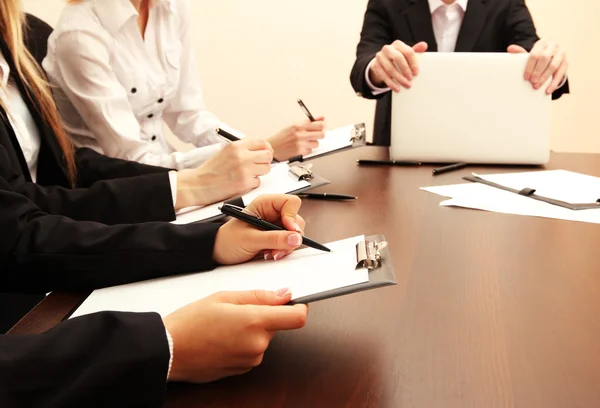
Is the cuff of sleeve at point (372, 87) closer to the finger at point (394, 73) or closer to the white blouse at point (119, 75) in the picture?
the finger at point (394, 73)

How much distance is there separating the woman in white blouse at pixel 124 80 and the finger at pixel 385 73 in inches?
7.1

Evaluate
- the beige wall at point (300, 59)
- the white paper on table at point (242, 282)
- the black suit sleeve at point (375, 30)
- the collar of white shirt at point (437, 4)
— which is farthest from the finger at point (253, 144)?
the beige wall at point (300, 59)

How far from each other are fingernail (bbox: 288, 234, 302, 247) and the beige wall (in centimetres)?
239

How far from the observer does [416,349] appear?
1.90ft

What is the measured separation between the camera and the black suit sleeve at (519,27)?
180 centimetres

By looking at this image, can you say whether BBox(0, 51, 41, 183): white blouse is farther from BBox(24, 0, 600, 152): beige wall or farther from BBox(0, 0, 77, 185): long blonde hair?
BBox(24, 0, 600, 152): beige wall

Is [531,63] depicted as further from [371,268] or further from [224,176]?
[371,268]

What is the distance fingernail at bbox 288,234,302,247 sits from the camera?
710 millimetres

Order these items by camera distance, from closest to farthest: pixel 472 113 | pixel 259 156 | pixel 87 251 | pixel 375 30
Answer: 1. pixel 87 251
2. pixel 259 156
3. pixel 472 113
4. pixel 375 30

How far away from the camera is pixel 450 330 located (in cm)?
61

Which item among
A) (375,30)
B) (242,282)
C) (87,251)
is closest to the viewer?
(242,282)

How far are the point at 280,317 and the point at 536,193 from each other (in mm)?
742

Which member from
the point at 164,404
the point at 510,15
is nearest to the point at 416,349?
the point at 164,404

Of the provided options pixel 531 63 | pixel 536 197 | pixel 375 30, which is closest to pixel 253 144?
pixel 536 197
